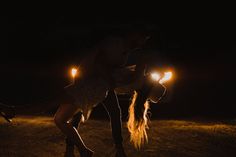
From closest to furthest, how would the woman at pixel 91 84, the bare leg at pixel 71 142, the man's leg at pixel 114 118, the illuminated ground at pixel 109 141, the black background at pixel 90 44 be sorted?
the woman at pixel 91 84 < the man's leg at pixel 114 118 < the bare leg at pixel 71 142 < the illuminated ground at pixel 109 141 < the black background at pixel 90 44

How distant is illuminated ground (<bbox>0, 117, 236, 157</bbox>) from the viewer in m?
4.86

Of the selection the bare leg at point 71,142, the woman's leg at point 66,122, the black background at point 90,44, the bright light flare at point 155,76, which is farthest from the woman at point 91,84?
the black background at point 90,44

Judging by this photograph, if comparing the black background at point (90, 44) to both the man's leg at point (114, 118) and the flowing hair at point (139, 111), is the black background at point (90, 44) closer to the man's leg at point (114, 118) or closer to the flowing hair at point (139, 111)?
the flowing hair at point (139, 111)

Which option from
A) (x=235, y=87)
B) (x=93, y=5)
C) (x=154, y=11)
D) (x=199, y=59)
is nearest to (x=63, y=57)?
(x=93, y=5)

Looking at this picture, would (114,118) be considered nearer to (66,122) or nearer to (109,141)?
(66,122)

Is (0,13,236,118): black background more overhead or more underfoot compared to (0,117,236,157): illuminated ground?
more overhead

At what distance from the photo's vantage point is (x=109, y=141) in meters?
5.56

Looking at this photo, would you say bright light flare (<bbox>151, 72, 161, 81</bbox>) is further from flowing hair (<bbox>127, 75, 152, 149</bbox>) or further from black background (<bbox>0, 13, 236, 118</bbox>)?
black background (<bbox>0, 13, 236, 118</bbox>)

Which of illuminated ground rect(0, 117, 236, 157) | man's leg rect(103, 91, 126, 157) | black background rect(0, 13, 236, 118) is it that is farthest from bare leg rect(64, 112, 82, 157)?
black background rect(0, 13, 236, 118)

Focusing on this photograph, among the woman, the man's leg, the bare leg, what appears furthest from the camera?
the bare leg

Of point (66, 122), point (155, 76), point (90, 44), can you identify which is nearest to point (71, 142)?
point (66, 122)

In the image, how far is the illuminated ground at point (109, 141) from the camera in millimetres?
4859

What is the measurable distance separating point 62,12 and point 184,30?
5.72 meters

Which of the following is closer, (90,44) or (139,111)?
(139,111)
